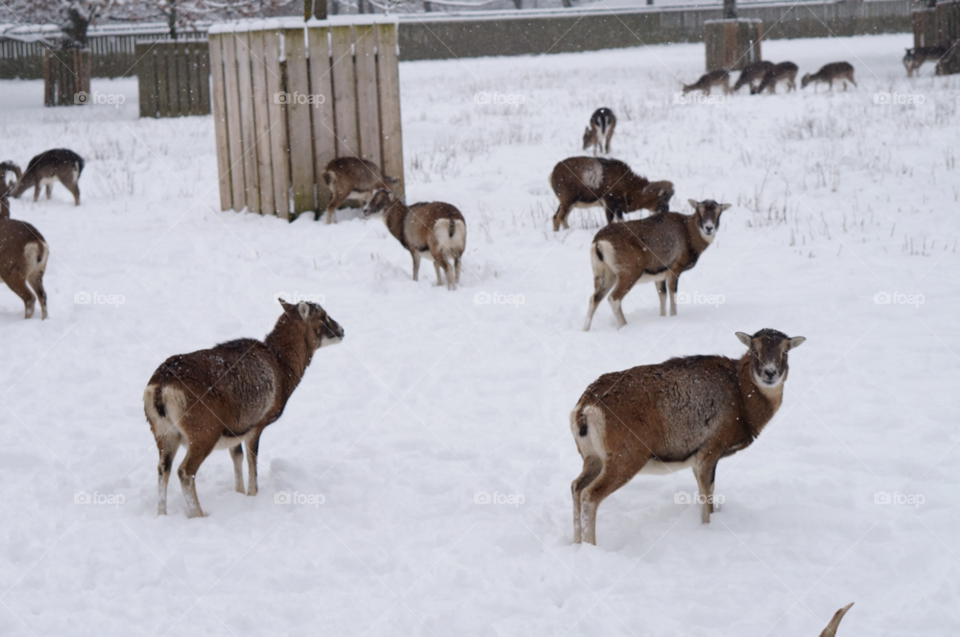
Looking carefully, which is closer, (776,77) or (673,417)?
(673,417)

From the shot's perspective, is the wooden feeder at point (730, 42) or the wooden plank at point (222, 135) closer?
the wooden plank at point (222, 135)

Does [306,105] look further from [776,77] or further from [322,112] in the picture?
[776,77]

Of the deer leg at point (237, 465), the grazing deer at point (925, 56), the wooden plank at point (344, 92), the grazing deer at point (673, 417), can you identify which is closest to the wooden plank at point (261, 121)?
the wooden plank at point (344, 92)

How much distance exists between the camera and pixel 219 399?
213 inches

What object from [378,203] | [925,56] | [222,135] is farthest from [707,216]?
[925,56]

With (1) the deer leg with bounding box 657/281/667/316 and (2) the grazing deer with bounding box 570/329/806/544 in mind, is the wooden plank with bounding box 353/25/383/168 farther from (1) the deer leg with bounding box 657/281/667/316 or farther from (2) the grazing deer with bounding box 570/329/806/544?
(2) the grazing deer with bounding box 570/329/806/544

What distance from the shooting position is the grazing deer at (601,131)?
1634cm

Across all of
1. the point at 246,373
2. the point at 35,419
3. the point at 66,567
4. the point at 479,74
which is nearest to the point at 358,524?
the point at 246,373

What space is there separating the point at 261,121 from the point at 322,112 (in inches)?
35.3

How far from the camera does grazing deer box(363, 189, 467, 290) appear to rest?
32.6 feet

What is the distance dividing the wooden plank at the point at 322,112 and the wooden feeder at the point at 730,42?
18924mm

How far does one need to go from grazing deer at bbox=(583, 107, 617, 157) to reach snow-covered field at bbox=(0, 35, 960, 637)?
1.64 m

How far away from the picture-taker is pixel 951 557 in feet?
15.4

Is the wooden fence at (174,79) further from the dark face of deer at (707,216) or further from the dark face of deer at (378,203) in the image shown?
the dark face of deer at (707,216)
